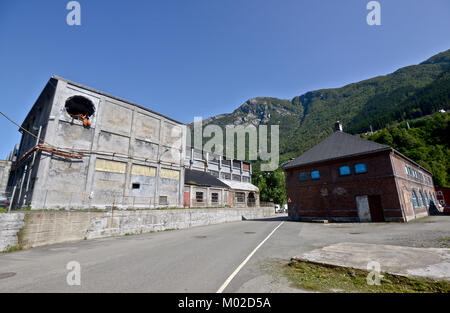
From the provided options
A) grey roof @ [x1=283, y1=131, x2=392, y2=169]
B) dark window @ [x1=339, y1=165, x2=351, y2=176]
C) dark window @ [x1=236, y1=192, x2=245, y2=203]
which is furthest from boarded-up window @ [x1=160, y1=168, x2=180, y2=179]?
dark window @ [x1=339, y1=165, x2=351, y2=176]

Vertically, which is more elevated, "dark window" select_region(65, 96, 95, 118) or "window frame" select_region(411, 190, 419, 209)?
"dark window" select_region(65, 96, 95, 118)

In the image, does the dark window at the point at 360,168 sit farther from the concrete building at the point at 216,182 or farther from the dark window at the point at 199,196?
the dark window at the point at 199,196

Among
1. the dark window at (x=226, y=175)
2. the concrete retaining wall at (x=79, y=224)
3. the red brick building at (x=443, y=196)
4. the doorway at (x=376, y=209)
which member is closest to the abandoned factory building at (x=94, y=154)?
the concrete retaining wall at (x=79, y=224)

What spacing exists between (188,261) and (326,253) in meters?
4.74

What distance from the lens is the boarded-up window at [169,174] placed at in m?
25.5

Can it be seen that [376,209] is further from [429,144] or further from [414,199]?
[429,144]

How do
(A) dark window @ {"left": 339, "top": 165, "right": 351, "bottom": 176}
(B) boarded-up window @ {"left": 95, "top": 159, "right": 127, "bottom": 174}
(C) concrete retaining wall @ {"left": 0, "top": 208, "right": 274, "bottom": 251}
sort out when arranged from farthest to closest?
(A) dark window @ {"left": 339, "top": 165, "right": 351, "bottom": 176} < (B) boarded-up window @ {"left": 95, "top": 159, "right": 127, "bottom": 174} < (C) concrete retaining wall @ {"left": 0, "top": 208, "right": 274, "bottom": 251}

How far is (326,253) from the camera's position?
6.63 m

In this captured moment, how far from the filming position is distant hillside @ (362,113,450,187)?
5751 cm

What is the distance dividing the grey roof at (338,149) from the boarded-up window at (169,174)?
15.7 m

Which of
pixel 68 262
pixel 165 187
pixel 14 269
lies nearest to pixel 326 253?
pixel 68 262

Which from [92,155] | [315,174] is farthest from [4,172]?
[315,174]

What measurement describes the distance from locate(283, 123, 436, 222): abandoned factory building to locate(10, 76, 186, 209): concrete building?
671 inches

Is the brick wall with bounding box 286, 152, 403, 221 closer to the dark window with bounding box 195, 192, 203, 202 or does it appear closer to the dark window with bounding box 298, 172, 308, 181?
the dark window with bounding box 298, 172, 308, 181
